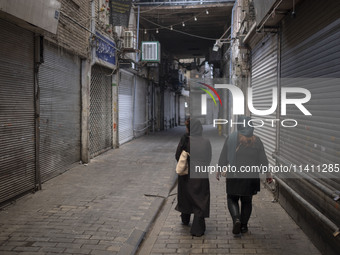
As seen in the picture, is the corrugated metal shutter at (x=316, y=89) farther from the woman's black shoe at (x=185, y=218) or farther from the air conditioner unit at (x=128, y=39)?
the air conditioner unit at (x=128, y=39)

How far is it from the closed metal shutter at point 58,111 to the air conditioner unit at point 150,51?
25.1ft

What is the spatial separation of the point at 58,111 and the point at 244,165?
5.51 meters

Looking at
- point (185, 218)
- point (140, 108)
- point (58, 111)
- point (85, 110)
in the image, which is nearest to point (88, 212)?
point (185, 218)

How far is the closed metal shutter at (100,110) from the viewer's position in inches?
449

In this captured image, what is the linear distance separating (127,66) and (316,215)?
10825 mm

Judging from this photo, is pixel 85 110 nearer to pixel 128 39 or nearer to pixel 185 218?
pixel 128 39

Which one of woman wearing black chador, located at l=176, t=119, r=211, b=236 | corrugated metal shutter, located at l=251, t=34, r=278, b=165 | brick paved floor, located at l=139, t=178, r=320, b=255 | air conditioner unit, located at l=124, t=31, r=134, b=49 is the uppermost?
air conditioner unit, located at l=124, t=31, r=134, b=49

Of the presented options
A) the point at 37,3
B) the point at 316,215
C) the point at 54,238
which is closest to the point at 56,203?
the point at 54,238

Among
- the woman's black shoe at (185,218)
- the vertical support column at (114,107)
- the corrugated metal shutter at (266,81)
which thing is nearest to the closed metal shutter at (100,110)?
the vertical support column at (114,107)

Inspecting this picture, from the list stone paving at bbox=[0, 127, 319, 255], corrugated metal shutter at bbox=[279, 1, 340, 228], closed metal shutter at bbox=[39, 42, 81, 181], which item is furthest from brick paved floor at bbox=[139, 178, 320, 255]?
closed metal shutter at bbox=[39, 42, 81, 181]

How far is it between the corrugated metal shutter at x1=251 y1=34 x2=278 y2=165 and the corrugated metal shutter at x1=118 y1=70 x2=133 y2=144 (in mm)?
6847

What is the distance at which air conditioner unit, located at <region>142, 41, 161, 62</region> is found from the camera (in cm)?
1717

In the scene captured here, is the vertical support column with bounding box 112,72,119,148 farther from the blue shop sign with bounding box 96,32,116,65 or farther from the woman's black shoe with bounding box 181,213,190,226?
the woman's black shoe with bounding box 181,213,190,226

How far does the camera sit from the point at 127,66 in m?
13.8
